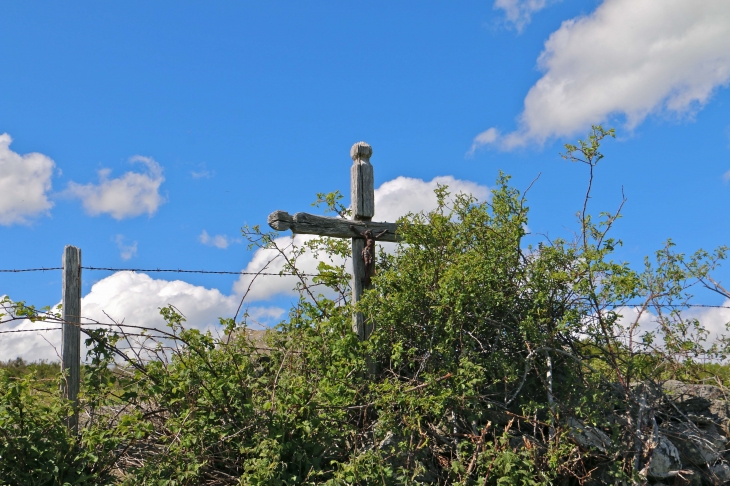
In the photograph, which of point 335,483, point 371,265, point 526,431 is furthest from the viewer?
point 371,265

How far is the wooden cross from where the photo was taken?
24.3 feet

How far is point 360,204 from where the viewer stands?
7977 millimetres

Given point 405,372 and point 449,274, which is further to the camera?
point 405,372

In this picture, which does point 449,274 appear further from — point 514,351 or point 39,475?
point 39,475

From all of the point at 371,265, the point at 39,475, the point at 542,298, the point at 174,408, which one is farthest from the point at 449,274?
the point at 39,475

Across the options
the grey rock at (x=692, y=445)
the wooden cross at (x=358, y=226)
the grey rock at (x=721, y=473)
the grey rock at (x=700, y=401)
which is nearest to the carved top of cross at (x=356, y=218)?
the wooden cross at (x=358, y=226)

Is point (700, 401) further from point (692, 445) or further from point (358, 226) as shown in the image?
point (358, 226)

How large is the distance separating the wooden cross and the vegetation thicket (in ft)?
0.99

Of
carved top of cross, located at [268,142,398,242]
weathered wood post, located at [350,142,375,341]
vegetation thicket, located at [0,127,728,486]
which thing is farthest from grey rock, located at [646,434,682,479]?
carved top of cross, located at [268,142,398,242]

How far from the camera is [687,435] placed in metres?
7.21

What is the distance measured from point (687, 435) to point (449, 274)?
3164 millimetres

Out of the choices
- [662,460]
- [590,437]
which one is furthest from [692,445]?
[590,437]

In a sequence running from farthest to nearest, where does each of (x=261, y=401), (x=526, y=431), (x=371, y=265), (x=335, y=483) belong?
1. (x=371, y=265)
2. (x=526, y=431)
3. (x=261, y=401)
4. (x=335, y=483)

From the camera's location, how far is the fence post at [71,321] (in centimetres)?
696
